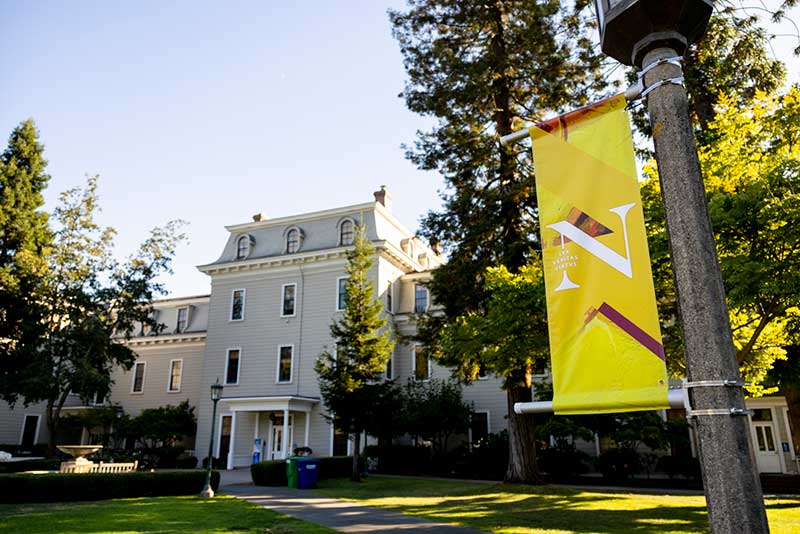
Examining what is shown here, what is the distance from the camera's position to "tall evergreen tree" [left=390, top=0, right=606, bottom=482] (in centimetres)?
1738

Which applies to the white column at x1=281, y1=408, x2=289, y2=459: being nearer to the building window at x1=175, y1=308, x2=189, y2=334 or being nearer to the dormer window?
the dormer window

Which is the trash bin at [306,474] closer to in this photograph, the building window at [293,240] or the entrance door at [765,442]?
the building window at [293,240]

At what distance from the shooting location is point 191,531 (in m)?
9.63

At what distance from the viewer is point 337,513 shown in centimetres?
1268

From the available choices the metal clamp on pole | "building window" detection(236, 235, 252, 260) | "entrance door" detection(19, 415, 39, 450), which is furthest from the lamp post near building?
"entrance door" detection(19, 415, 39, 450)

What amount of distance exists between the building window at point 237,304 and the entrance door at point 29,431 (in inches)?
605

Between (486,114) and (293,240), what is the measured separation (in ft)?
53.5

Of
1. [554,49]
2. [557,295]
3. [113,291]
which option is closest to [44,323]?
[113,291]

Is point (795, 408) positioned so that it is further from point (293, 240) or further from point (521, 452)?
point (293, 240)

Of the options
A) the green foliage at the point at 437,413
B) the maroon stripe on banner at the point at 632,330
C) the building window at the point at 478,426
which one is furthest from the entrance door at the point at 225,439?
the maroon stripe on banner at the point at 632,330

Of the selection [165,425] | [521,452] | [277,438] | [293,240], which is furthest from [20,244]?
[521,452]

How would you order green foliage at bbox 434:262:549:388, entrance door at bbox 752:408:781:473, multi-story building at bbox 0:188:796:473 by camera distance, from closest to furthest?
green foliage at bbox 434:262:549:388
entrance door at bbox 752:408:781:473
multi-story building at bbox 0:188:796:473

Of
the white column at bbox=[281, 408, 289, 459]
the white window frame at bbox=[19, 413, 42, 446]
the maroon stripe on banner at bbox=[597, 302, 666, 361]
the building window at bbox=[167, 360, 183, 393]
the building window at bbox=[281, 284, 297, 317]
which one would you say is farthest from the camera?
the building window at bbox=[167, 360, 183, 393]

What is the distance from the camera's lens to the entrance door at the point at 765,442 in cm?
2305
